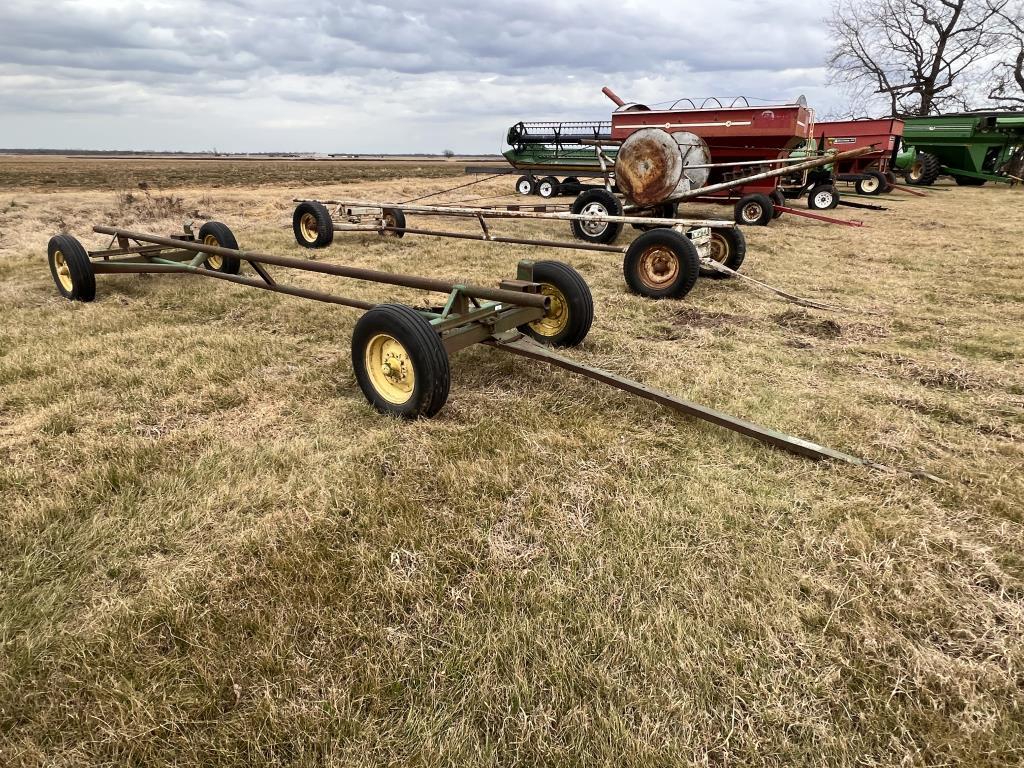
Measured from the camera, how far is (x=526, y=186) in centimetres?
2038

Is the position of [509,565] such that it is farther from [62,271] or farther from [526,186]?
[526,186]

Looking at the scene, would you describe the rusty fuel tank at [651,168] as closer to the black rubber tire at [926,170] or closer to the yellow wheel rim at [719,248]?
the yellow wheel rim at [719,248]

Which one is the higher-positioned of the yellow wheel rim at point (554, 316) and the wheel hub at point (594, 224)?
the wheel hub at point (594, 224)

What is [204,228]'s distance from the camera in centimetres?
694

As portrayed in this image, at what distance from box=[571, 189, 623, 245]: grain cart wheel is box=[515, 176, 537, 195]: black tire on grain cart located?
10863mm

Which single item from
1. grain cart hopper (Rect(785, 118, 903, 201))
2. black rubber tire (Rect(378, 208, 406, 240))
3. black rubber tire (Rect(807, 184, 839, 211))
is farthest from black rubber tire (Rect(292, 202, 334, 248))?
grain cart hopper (Rect(785, 118, 903, 201))

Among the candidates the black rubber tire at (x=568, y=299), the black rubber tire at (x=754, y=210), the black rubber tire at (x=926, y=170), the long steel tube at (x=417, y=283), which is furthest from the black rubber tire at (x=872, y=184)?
the long steel tube at (x=417, y=283)

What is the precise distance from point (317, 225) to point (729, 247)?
6.64 m

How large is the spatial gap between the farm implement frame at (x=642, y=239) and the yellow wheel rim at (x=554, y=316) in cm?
175

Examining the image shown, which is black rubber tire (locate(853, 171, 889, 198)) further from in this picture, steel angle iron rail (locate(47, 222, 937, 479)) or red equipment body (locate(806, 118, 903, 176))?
steel angle iron rail (locate(47, 222, 937, 479))

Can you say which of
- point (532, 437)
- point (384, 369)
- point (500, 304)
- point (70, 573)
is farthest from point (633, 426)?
point (70, 573)

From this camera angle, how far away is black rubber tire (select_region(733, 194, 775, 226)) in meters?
11.2

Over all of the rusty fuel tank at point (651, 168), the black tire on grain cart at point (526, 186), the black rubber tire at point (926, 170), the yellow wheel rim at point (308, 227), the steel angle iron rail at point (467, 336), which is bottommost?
the steel angle iron rail at point (467, 336)

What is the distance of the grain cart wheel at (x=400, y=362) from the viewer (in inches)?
116
